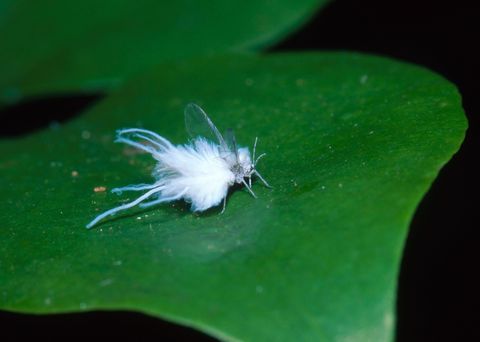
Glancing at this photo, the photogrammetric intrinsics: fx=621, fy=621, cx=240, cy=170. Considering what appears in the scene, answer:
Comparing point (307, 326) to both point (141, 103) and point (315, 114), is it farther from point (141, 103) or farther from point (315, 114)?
point (141, 103)

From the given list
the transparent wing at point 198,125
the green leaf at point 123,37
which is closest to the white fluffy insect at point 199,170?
the transparent wing at point 198,125

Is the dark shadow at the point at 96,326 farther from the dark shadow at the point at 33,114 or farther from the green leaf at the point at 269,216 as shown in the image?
the dark shadow at the point at 33,114

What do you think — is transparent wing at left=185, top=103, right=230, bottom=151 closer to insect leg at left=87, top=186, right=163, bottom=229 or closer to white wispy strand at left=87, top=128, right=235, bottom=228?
white wispy strand at left=87, top=128, right=235, bottom=228

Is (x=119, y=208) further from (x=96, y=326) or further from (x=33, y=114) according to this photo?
(x=33, y=114)

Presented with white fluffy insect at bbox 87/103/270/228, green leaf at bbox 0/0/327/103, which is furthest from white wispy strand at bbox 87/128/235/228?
green leaf at bbox 0/0/327/103

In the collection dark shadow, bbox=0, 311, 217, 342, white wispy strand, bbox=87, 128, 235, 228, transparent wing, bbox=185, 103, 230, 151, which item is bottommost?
dark shadow, bbox=0, 311, 217, 342

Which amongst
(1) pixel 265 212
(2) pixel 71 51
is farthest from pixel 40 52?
(1) pixel 265 212
